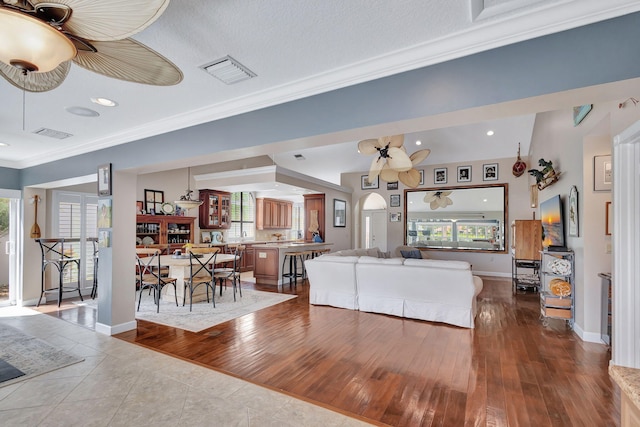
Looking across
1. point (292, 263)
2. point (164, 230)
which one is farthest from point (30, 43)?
point (292, 263)

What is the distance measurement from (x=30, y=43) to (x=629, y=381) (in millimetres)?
2353

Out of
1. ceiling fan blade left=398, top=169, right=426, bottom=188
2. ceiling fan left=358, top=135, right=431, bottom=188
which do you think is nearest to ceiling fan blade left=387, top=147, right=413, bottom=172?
ceiling fan left=358, top=135, right=431, bottom=188

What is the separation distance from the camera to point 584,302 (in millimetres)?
3707

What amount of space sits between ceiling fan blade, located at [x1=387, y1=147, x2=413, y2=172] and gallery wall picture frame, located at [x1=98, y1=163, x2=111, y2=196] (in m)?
3.93

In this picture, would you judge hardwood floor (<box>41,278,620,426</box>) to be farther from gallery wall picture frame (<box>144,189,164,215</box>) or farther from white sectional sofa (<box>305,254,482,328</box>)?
gallery wall picture frame (<box>144,189,164,215</box>)

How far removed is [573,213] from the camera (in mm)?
3992

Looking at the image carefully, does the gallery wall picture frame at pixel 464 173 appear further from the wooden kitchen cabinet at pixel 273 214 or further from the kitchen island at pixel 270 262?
the wooden kitchen cabinet at pixel 273 214

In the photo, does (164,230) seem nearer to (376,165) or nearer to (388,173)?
(376,165)

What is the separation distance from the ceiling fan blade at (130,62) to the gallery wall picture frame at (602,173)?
4.21 meters

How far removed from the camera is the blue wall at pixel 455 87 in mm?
1653

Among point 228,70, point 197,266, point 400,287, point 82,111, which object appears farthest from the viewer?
point 197,266

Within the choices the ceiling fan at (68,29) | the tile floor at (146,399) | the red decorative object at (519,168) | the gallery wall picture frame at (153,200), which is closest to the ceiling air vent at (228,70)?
the ceiling fan at (68,29)

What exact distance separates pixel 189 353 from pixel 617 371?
3.37 meters

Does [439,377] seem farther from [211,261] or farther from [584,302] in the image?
[211,261]
